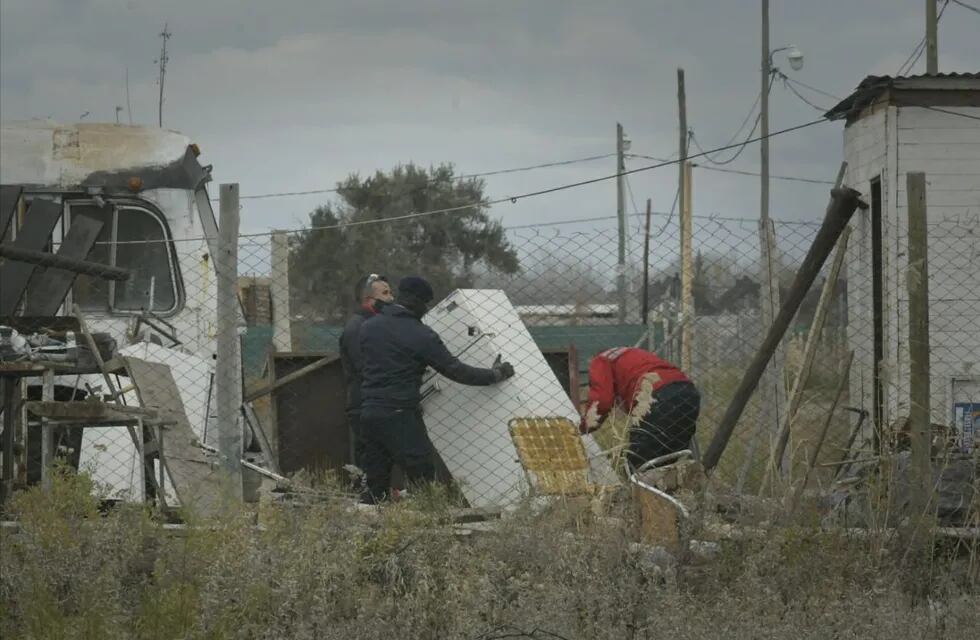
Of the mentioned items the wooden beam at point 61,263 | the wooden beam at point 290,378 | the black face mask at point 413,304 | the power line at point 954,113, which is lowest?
the wooden beam at point 290,378

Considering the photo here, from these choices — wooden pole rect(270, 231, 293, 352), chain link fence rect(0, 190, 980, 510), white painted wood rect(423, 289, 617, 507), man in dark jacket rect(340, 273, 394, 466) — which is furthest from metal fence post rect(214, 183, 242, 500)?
wooden pole rect(270, 231, 293, 352)

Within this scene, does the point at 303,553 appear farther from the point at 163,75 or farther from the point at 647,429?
the point at 163,75

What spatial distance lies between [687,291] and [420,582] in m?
11.5

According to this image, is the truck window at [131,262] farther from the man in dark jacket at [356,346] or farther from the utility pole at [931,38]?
the utility pole at [931,38]

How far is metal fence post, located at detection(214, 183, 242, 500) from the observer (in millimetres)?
5910

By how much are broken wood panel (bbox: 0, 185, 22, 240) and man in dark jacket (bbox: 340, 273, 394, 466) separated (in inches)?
103

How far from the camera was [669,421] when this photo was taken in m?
7.79

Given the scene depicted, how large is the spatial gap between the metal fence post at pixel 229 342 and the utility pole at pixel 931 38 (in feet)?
54.4

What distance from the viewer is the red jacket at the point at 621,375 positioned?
756 cm

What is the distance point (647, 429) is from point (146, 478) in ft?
9.63

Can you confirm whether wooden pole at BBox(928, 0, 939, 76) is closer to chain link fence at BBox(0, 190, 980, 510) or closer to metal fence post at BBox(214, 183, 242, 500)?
chain link fence at BBox(0, 190, 980, 510)

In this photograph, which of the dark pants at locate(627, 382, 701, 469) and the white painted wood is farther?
the white painted wood

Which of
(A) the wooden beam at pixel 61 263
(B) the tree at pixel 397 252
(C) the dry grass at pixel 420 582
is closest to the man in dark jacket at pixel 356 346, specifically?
(A) the wooden beam at pixel 61 263

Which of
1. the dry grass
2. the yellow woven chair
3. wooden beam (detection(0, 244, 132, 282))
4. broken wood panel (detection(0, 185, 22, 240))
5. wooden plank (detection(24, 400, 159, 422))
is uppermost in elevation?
broken wood panel (detection(0, 185, 22, 240))
